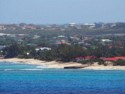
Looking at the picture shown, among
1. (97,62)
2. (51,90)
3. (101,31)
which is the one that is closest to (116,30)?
(101,31)

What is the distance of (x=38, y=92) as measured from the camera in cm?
4378

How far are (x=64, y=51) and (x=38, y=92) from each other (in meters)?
47.1

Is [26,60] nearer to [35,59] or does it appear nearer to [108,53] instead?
[35,59]

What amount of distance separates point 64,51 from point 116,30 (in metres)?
101

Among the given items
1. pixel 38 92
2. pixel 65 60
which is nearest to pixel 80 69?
pixel 65 60

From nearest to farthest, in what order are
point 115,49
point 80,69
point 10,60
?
1. point 80,69
2. point 115,49
3. point 10,60

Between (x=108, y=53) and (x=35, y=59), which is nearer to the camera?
(x=108, y=53)

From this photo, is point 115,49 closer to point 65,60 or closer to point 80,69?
point 65,60

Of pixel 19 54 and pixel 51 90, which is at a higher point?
pixel 51 90

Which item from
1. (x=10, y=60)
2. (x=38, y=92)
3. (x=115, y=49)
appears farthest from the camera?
(x=10, y=60)

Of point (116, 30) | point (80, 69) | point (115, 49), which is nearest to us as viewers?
point (80, 69)

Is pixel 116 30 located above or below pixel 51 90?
below

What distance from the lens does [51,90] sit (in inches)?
1815

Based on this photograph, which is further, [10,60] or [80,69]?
[10,60]
